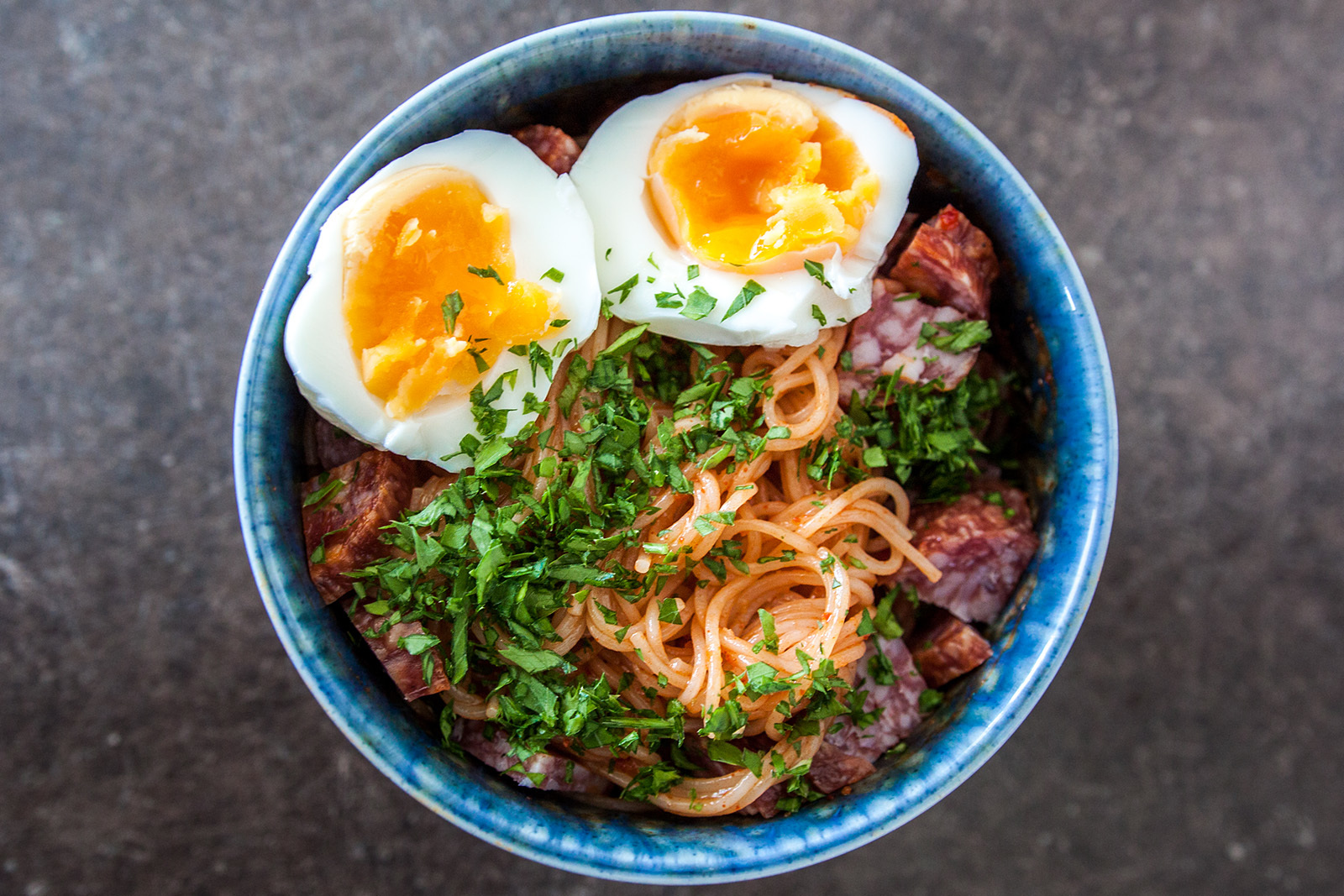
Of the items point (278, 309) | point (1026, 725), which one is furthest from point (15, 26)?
point (1026, 725)

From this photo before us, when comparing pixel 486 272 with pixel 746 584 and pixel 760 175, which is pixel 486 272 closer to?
pixel 760 175

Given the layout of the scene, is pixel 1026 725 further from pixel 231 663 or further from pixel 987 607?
pixel 231 663

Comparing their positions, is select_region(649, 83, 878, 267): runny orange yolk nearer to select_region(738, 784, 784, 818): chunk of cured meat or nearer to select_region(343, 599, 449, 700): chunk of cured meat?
select_region(343, 599, 449, 700): chunk of cured meat

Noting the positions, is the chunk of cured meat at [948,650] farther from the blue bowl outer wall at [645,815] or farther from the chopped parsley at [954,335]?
the chopped parsley at [954,335]

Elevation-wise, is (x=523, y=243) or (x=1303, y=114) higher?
(x=523, y=243)

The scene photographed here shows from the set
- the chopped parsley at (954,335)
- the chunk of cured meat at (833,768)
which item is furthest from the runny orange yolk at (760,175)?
the chunk of cured meat at (833,768)
